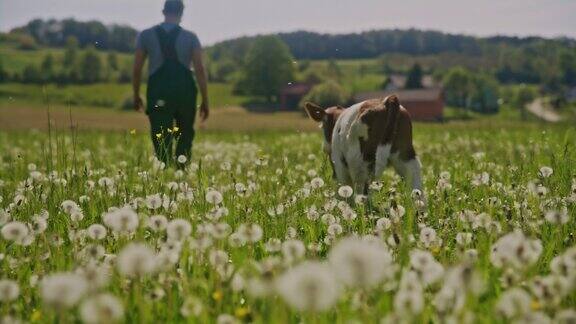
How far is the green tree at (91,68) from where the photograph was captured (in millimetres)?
123188

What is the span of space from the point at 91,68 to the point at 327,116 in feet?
410

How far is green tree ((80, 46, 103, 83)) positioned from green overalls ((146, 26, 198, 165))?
390 ft

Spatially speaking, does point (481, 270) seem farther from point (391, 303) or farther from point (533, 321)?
point (533, 321)

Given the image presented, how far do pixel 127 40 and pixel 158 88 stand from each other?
617 ft

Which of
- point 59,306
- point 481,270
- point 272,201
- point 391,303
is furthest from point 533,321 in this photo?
point 272,201

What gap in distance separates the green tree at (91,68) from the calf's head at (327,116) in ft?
396

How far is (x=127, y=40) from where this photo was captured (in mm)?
188250

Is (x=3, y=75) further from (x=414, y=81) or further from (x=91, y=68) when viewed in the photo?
(x=414, y=81)

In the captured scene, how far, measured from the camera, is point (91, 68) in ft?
411

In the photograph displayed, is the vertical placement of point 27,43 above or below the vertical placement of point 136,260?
above

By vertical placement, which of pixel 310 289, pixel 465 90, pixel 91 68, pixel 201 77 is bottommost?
pixel 465 90

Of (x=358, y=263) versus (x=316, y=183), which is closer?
(x=358, y=263)

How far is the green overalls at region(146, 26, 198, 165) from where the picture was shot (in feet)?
30.6

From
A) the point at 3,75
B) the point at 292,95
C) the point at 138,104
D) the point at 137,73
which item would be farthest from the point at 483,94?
the point at 138,104
